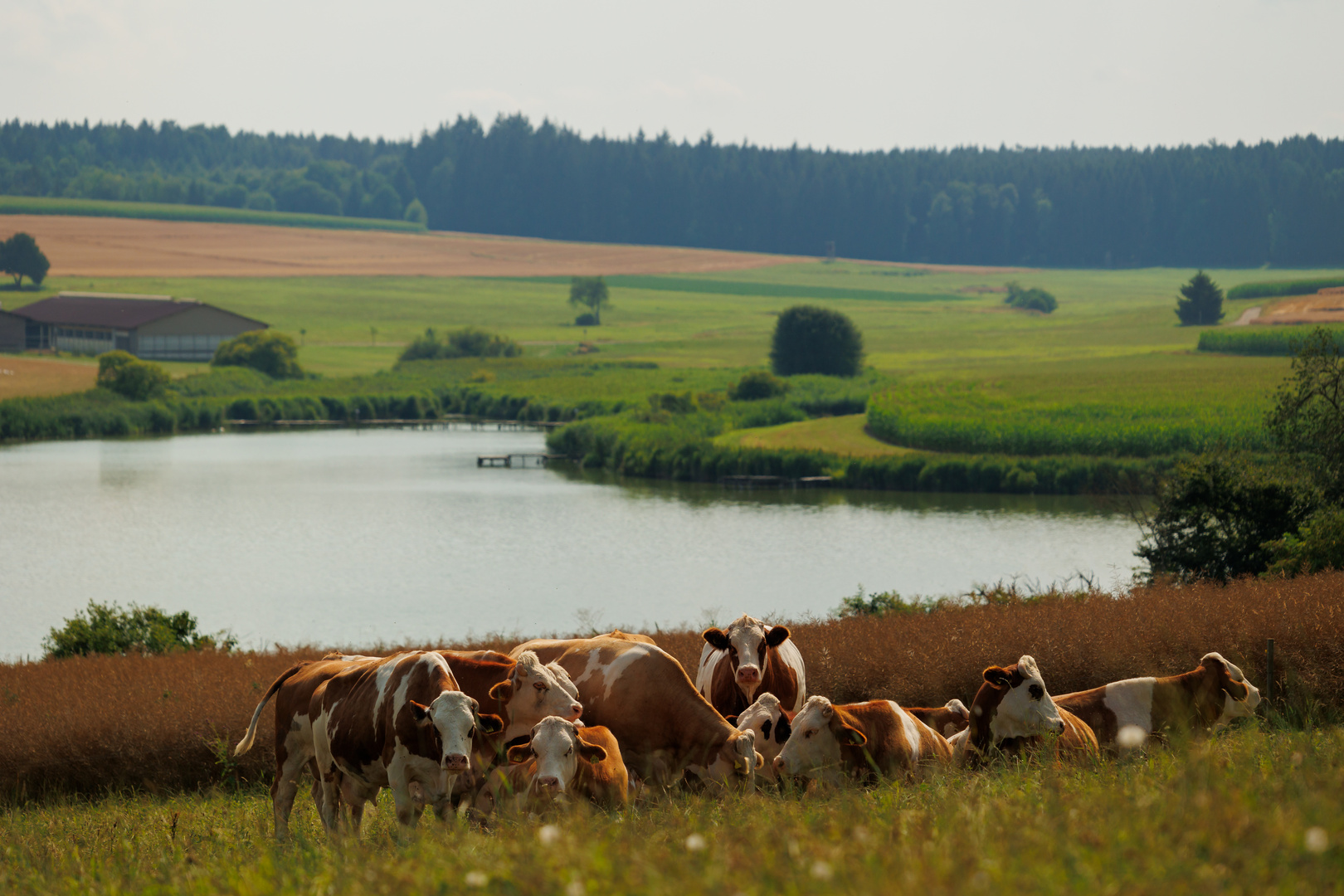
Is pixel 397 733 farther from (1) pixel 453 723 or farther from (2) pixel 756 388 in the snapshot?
(2) pixel 756 388

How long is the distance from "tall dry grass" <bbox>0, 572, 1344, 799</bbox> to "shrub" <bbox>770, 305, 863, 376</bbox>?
283ft

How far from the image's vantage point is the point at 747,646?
488 inches

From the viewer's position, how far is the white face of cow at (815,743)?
1037cm

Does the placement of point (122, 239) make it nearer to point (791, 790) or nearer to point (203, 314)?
point (203, 314)

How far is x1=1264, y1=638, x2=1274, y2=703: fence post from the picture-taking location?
12641mm

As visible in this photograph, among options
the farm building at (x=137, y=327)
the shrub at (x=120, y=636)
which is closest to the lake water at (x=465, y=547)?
the shrub at (x=120, y=636)

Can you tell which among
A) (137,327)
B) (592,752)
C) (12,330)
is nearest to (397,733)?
(592,752)

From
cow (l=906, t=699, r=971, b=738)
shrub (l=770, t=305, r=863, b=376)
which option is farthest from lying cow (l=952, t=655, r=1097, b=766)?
shrub (l=770, t=305, r=863, b=376)

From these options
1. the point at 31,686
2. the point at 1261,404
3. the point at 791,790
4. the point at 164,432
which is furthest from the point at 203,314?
the point at 791,790

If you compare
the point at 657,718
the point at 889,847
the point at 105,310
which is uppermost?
the point at 889,847

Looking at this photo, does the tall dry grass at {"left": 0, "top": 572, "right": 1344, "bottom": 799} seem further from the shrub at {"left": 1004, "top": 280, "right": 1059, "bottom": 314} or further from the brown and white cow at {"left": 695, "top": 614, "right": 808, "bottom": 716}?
the shrub at {"left": 1004, "top": 280, "right": 1059, "bottom": 314}

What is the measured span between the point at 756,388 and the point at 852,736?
82.6 m

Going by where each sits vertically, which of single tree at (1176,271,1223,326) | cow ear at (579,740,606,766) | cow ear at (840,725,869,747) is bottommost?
cow ear at (840,725,869,747)

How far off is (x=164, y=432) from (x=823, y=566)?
212 feet
